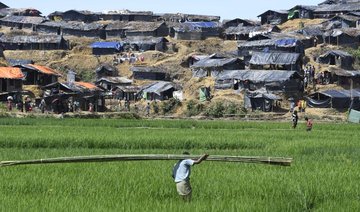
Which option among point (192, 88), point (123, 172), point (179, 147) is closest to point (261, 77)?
point (192, 88)

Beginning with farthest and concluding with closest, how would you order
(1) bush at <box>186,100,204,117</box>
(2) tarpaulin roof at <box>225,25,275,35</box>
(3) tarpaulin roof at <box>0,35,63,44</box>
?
(3) tarpaulin roof at <box>0,35,63,44</box> → (2) tarpaulin roof at <box>225,25,275,35</box> → (1) bush at <box>186,100,204,117</box>

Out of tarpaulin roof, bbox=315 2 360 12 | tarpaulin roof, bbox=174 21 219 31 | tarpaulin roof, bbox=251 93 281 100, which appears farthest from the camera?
tarpaulin roof, bbox=315 2 360 12

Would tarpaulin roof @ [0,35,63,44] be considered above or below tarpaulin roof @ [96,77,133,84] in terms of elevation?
above

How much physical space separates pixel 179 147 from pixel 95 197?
9531mm

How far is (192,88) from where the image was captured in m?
43.6

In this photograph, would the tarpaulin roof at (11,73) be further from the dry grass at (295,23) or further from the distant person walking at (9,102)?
the dry grass at (295,23)

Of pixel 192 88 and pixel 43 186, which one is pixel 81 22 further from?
Result: pixel 43 186

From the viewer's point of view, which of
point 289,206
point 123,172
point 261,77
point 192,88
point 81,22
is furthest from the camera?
point 81,22

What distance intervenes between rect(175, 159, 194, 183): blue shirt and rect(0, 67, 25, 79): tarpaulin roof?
1189 inches

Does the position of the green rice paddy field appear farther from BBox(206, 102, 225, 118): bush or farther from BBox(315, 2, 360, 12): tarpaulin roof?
BBox(315, 2, 360, 12): tarpaulin roof

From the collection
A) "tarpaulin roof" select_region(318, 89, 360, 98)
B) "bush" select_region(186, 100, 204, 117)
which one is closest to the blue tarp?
"bush" select_region(186, 100, 204, 117)

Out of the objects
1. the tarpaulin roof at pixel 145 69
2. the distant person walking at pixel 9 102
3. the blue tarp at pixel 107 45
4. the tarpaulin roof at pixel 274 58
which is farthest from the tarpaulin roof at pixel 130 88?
the distant person walking at pixel 9 102

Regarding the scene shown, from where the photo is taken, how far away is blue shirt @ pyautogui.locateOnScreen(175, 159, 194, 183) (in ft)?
28.0

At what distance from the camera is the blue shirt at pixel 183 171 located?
28.0 feet
